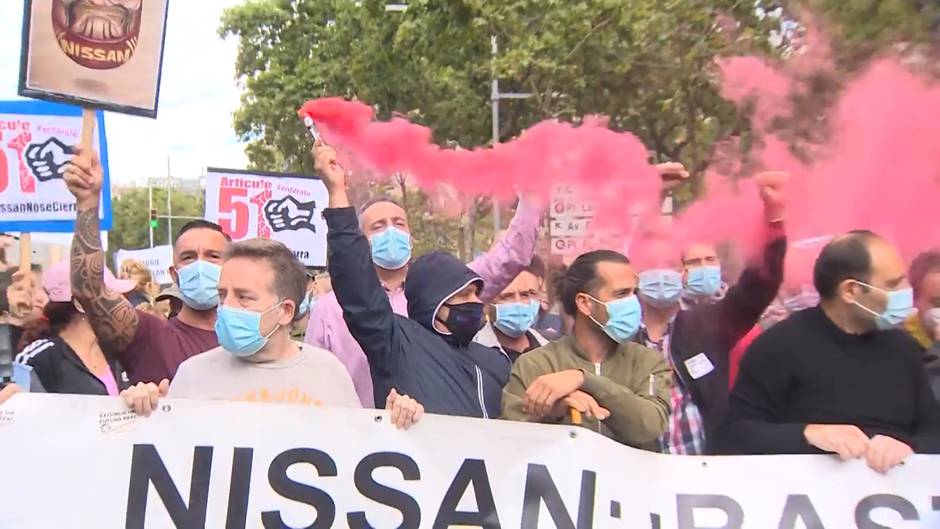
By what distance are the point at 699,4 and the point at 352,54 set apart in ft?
24.4

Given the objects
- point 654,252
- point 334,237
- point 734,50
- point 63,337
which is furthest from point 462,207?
point 734,50

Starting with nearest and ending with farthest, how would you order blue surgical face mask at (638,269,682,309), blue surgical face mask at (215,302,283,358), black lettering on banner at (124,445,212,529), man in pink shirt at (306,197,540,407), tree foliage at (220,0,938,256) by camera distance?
1. black lettering on banner at (124,445,212,529)
2. blue surgical face mask at (215,302,283,358)
3. man in pink shirt at (306,197,540,407)
4. blue surgical face mask at (638,269,682,309)
5. tree foliage at (220,0,938,256)

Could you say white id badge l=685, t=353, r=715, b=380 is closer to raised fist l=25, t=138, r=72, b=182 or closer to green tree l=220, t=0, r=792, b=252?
raised fist l=25, t=138, r=72, b=182

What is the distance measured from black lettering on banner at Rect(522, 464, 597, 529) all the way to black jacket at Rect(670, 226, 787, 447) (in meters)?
0.86

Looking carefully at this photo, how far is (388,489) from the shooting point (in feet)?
10.0

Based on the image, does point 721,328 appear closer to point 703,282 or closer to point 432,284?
point 703,282

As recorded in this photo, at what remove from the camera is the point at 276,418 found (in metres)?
3.06

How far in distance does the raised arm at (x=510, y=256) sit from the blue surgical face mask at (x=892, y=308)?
5.72 ft

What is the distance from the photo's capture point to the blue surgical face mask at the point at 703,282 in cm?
462

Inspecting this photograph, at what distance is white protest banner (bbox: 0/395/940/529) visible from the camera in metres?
3.01

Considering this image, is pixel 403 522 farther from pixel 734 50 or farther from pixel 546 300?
pixel 734 50

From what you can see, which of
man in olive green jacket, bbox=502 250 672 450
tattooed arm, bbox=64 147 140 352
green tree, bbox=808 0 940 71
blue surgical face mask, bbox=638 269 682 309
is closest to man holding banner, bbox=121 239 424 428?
man in olive green jacket, bbox=502 250 672 450

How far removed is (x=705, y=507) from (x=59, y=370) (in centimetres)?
253

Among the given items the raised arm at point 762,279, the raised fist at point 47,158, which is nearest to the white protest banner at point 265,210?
the raised fist at point 47,158
